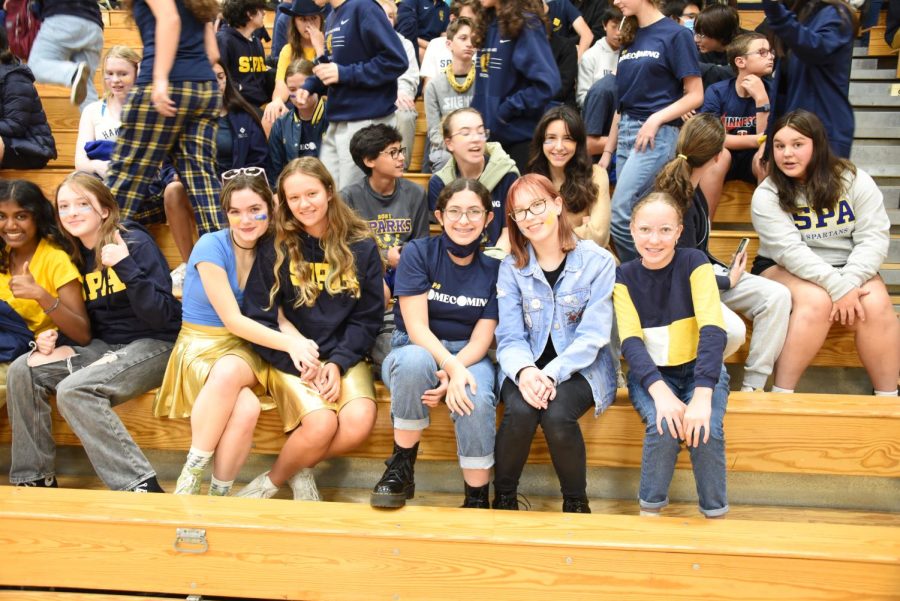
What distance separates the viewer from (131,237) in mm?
2383

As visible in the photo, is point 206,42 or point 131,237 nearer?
point 131,237

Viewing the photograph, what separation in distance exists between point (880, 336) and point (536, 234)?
1122 millimetres

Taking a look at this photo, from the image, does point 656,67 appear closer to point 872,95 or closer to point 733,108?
point 733,108

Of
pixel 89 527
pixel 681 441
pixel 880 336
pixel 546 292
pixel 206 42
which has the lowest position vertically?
pixel 89 527

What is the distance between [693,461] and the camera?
201cm

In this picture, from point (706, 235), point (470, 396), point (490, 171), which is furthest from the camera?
point (490, 171)

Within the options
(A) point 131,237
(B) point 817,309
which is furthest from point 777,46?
(A) point 131,237

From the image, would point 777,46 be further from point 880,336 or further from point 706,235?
point 880,336

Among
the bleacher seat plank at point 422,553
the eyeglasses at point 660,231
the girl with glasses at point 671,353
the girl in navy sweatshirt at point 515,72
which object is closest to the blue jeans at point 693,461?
the girl with glasses at point 671,353

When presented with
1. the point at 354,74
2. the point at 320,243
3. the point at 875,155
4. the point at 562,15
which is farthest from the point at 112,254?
the point at 875,155

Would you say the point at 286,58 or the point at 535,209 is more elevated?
the point at 286,58

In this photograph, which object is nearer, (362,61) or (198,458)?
(198,458)

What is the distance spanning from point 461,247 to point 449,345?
0.91 ft

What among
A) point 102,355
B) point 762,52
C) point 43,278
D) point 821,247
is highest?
point 762,52
